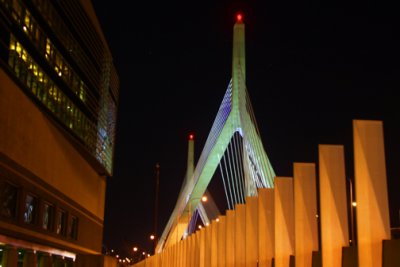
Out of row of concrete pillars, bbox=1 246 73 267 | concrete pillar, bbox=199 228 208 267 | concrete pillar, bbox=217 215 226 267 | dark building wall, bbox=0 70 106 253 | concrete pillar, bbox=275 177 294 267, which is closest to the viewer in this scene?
A: concrete pillar, bbox=275 177 294 267

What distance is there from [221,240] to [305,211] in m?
7.62

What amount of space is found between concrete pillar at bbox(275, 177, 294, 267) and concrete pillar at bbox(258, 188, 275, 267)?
0.88 meters

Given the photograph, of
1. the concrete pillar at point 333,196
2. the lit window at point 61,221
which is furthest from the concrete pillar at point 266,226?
the lit window at point 61,221

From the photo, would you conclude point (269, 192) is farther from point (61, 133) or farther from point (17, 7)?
point (61, 133)

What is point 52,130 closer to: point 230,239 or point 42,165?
point 42,165

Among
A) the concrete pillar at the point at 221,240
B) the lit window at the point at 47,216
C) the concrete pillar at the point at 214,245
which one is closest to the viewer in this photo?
the concrete pillar at the point at 221,240

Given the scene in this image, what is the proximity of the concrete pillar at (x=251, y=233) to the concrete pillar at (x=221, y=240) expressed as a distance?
334cm

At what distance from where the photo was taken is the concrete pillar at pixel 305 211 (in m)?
9.28

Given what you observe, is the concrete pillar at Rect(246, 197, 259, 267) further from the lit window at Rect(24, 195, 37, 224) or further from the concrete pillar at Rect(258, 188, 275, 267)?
the lit window at Rect(24, 195, 37, 224)

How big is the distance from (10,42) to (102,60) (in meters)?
32.7

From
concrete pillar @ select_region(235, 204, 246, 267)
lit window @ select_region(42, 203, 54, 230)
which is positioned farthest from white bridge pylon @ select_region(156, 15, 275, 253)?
concrete pillar @ select_region(235, 204, 246, 267)

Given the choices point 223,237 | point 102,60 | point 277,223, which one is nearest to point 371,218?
point 277,223

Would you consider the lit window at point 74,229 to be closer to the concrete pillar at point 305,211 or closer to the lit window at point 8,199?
the lit window at point 8,199

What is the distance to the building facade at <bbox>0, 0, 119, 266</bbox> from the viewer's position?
117ft
